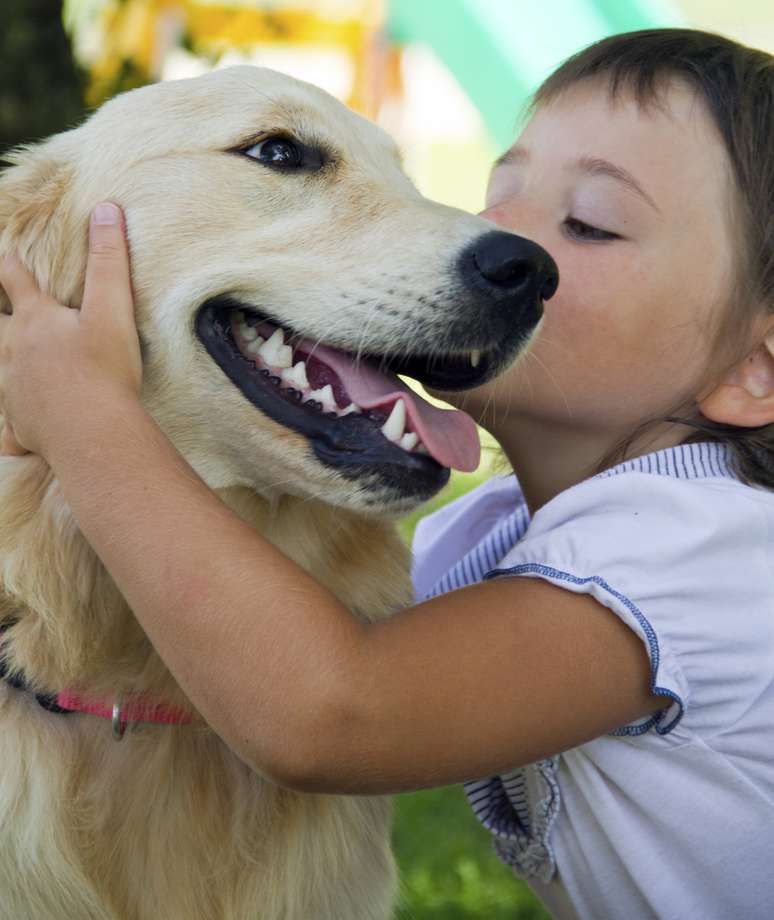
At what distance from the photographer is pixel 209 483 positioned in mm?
2355

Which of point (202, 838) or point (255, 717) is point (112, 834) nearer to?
Result: point (202, 838)

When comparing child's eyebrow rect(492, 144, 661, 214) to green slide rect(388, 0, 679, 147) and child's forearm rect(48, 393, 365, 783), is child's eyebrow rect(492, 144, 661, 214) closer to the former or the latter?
child's forearm rect(48, 393, 365, 783)

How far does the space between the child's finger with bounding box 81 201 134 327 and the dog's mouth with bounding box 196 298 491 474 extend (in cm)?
15

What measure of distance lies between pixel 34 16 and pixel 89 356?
365 cm

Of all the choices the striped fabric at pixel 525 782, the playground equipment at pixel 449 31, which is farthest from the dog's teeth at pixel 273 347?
the playground equipment at pixel 449 31

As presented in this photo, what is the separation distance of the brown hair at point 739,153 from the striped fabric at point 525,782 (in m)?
0.09

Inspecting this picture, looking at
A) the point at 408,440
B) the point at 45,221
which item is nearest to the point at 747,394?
the point at 408,440

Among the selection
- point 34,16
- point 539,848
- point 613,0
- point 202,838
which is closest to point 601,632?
point 539,848

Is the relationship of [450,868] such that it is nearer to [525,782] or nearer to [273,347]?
[525,782]

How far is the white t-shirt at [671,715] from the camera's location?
2074 mm

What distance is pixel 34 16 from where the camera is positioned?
5191 millimetres

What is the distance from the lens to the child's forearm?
184cm

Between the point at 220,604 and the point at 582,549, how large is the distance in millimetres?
634

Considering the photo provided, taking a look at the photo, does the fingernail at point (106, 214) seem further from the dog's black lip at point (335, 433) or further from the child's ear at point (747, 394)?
the child's ear at point (747, 394)
